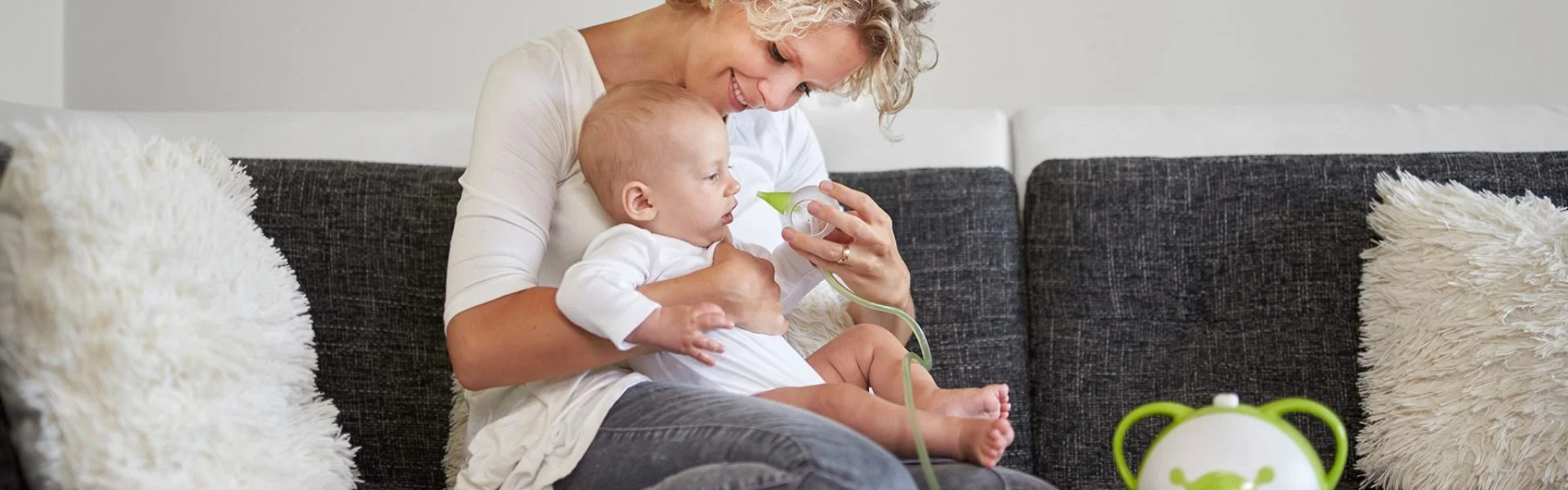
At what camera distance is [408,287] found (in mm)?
1774

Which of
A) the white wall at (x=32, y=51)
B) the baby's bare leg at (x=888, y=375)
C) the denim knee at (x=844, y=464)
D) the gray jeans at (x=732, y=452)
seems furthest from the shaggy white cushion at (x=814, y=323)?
the white wall at (x=32, y=51)

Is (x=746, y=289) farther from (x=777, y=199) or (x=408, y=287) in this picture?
(x=408, y=287)

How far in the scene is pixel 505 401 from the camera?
1381 millimetres

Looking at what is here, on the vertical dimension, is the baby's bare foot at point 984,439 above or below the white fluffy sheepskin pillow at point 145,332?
below

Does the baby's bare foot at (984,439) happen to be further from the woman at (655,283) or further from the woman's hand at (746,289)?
the woman's hand at (746,289)

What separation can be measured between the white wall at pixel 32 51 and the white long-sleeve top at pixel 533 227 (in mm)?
1448

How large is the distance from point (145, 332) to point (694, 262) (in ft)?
1.82

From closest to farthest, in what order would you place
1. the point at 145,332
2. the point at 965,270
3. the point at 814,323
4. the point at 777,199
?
1. the point at 145,332
2. the point at 777,199
3. the point at 814,323
4. the point at 965,270

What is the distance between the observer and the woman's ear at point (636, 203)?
4.47 feet

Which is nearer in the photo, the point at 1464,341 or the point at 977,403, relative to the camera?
the point at 977,403

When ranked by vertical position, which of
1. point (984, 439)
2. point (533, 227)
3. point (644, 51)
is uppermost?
point (644, 51)

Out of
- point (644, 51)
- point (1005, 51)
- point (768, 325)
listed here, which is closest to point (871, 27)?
point (644, 51)

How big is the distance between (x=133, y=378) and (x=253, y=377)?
167 millimetres

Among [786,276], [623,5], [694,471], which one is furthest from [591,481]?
[623,5]
